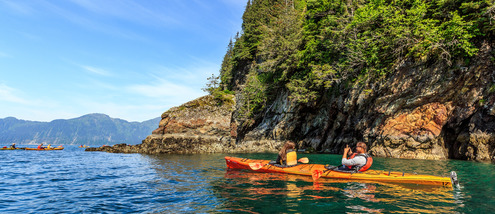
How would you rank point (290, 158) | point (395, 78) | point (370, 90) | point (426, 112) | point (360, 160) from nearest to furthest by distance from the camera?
1. point (360, 160)
2. point (290, 158)
3. point (426, 112)
4. point (395, 78)
5. point (370, 90)

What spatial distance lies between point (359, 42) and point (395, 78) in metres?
4.25

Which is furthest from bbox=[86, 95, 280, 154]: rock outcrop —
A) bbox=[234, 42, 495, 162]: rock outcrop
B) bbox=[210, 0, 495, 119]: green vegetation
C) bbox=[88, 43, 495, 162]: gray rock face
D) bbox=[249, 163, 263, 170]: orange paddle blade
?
bbox=[249, 163, 263, 170]: orange paddle blade

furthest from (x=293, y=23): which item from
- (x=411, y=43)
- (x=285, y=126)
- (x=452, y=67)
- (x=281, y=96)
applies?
(x=452, y=67)

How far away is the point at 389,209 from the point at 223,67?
2411 inches

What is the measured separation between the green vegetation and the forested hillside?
0.09 metres

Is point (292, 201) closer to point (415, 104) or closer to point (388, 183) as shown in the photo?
point (388, 183)

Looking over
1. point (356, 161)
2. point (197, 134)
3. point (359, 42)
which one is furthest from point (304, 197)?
point (197, 134)

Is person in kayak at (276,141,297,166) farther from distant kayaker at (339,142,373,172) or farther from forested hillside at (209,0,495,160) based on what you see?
forested hillside at (209,0,495,160)

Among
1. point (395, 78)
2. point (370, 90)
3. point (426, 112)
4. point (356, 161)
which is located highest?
point (395, 78)

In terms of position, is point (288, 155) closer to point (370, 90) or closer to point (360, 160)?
point (360, 160)

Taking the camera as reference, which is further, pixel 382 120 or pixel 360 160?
pixel 382 120

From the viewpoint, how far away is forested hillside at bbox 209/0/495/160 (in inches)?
628

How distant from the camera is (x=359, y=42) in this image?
21.4m

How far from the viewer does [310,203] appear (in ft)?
21.5
